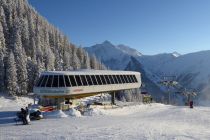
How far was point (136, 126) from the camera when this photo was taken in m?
31.9

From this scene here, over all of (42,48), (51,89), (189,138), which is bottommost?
(189,138)

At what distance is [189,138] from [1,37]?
107 metres

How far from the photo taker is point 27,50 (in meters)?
136

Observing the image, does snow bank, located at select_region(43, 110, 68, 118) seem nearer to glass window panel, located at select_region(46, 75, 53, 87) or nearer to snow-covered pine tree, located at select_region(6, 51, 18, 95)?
glass window panel, located at select_region(46, 75, 53, 87)

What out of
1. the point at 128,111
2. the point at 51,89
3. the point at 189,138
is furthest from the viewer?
the point at 128,111

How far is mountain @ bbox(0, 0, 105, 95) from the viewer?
10062cm

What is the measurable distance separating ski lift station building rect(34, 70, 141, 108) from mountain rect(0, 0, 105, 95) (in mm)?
49743

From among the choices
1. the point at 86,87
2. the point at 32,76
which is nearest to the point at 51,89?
the point at 86,87

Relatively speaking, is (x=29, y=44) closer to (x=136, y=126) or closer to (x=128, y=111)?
(x=128, y=111)

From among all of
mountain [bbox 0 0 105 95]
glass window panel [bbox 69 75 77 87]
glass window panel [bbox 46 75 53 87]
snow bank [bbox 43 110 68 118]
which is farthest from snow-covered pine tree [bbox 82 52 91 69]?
snow bank [bbox 43 110 68 118]

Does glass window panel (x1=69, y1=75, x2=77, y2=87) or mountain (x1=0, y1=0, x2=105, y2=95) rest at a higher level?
mountain (x1=0, y1=0, x2=105, y2=95)

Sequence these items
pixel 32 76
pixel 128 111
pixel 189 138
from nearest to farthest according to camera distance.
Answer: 1. pixel 189 138
2. pixel 128 111
3. pixel 32 76

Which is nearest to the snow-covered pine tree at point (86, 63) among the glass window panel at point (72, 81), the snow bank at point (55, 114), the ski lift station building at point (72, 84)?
the ski lift station building at point (72, 84)

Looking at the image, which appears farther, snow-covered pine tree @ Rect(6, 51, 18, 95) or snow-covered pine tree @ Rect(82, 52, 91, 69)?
snow-covered pine tree @ Rect(82, 52, 91, 69)
